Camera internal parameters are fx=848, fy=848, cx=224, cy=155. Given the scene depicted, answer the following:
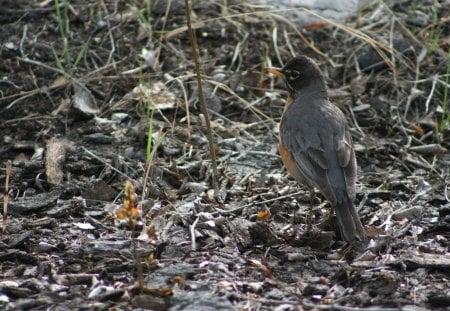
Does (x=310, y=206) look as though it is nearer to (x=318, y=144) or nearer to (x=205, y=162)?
(x=318, y=144)

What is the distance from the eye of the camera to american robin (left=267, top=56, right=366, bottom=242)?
5.54 meters

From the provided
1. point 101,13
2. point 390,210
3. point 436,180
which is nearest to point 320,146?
point 390,210

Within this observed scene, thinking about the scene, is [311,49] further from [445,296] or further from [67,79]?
[445,296]

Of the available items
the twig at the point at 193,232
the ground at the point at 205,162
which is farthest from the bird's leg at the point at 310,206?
the twig at the point at 193,232

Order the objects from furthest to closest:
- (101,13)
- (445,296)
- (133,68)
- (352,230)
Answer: (101,13)
(133,68)
(352,230)
(445,296)

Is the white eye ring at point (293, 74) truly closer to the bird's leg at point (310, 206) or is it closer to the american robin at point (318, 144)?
the american robin at point (318, 144)

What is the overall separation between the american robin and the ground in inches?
9.2

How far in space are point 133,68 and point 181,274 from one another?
339 cm

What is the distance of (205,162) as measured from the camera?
6.70 metres

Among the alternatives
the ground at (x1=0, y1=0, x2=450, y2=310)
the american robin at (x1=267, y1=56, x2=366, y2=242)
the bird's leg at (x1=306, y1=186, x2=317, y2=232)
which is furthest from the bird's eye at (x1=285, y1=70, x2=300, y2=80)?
the bird's leg at (x1=306, y1=186, x2=317, y2=232)

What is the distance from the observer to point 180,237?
17.7ft

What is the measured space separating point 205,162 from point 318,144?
1041 mm

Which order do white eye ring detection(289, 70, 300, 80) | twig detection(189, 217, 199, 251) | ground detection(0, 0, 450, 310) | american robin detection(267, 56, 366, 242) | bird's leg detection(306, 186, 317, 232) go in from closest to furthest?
ground detection(0, 0, 450, 310)
twig detection(189, 217, 199, 251)
american robin detection(267, 56, 366, 242)
bird's leg detection(306, 186, 317, 232)
white eye ring detection(289, 70, 300, 80)

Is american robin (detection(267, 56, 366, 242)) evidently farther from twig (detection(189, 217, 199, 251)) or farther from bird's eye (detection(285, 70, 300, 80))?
twig (detection(189, 217, 199, 251))
